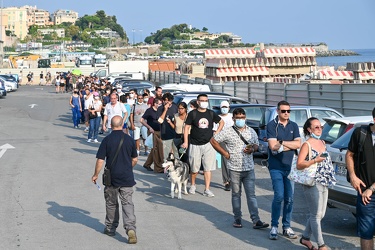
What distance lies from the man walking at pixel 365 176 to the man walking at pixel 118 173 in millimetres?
3265

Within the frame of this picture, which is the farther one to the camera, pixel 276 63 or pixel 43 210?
pixel 276 63

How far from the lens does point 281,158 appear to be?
10.2 m

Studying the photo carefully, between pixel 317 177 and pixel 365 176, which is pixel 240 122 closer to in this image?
pixel 317 177

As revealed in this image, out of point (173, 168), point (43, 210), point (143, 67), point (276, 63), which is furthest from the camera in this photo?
point (143, 67)

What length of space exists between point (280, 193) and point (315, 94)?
60.1 ft

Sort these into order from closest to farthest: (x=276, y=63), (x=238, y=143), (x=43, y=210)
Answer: (x=238, y=143) < (x=43, y=210) < (x=276, y=63)

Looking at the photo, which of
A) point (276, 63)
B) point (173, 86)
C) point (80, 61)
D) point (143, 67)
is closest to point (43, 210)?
point (173, 86)

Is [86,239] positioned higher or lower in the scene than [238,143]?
lower

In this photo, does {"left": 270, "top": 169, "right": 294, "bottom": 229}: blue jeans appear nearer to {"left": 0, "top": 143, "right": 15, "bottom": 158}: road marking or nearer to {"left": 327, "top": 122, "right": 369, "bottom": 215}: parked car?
{"left": 327, "top": 122, "right": 369, "bottom": 215}: parked car

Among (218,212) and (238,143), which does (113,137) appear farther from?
(218,212)

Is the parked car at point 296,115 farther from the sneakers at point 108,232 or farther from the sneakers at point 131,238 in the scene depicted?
the sneakers at point 131,238

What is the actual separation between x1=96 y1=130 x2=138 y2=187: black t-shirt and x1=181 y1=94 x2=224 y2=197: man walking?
3.30 m

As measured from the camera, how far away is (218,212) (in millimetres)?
12367

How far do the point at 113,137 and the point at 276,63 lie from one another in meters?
37.7
